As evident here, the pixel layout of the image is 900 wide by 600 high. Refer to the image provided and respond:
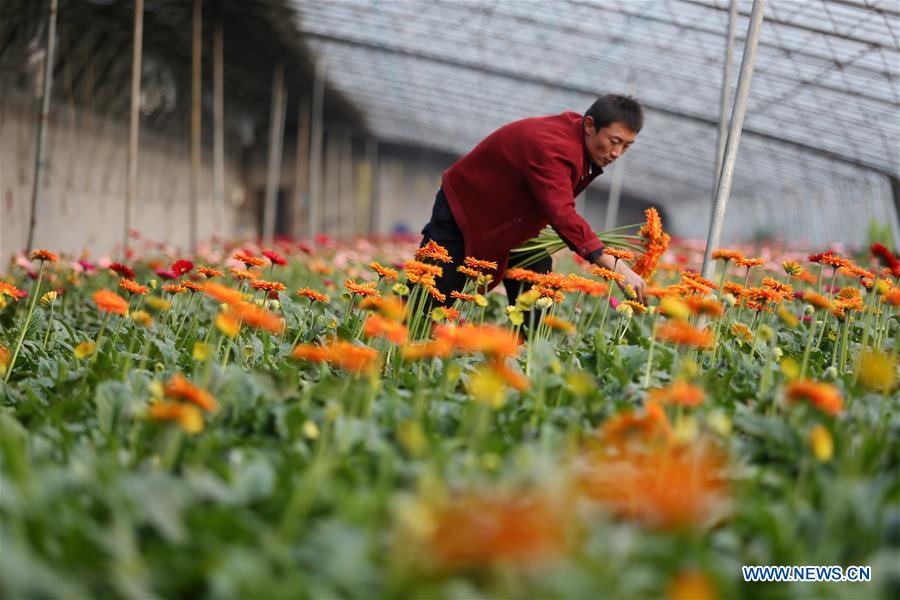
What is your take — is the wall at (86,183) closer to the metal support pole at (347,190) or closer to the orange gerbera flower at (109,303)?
the orange gerbera flower at (109,303)

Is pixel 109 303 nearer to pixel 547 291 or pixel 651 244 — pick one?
pixel 547 291

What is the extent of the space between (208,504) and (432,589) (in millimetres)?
506

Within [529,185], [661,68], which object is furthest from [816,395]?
[661,68]

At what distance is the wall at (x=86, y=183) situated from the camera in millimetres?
10773

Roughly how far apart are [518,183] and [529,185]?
0.14 metres

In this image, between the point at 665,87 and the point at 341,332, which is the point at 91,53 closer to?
the point at 665,87

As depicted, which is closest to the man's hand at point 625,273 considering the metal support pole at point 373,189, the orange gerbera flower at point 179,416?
the orange gerbera flower at point 179,416

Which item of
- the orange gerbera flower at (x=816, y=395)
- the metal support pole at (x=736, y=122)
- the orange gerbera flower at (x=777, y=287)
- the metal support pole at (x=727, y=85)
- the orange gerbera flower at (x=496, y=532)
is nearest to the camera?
the orange gerbera flower at (x=496, y=532)

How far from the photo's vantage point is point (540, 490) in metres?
1.26

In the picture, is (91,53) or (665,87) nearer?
(91,53)

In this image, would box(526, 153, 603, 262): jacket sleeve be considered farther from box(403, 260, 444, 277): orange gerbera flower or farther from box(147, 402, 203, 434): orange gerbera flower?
box(147, 402, 203, 434): orange gerbera flower

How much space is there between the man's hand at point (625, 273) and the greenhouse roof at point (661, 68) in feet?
27.2

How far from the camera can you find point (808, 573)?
1525 mm

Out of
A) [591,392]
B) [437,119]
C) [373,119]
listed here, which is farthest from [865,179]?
[591,392]
